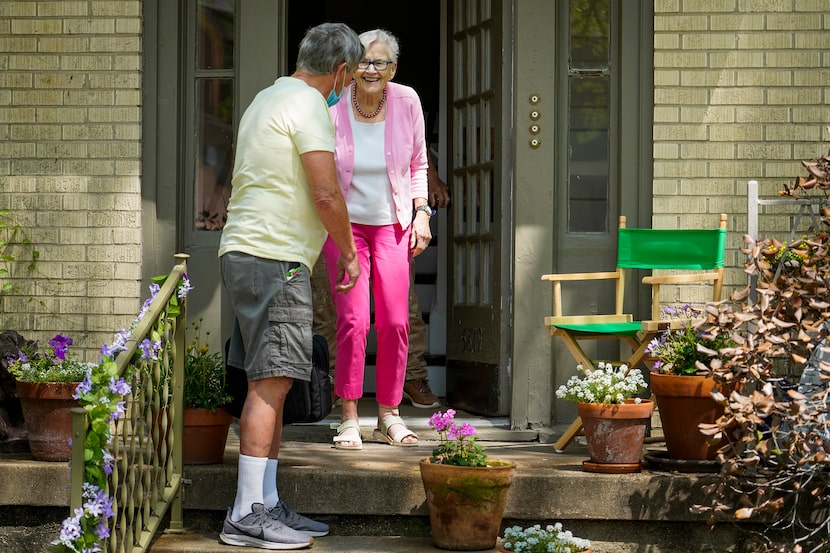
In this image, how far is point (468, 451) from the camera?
4512 mm

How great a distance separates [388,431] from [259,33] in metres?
2.09

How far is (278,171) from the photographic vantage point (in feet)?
14.0

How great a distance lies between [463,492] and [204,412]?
1120 mm

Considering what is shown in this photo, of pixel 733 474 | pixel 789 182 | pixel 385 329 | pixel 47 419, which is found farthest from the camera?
pixel 789 182

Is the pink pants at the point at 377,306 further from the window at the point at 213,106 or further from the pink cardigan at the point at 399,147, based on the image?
the window at the point at 213,106

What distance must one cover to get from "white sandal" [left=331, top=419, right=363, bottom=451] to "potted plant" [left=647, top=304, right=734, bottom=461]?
131 centimetres

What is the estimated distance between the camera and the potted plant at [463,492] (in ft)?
14.5

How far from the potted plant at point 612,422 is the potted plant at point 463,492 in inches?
21.1

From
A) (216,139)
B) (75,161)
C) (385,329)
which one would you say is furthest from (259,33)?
(385,329)

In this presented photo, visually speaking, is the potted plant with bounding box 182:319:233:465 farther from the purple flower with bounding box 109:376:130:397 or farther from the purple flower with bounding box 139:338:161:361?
the purple flower with bounding box 109:376:130:397

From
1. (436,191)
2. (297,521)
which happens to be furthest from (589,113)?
(297,521)

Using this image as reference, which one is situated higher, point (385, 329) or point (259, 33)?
point (259, 33)

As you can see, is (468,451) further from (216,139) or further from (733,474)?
(216,139)

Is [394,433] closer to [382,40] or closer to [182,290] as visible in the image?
[182,290]
